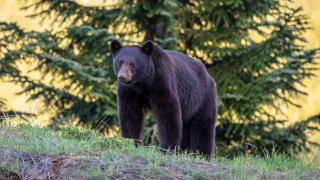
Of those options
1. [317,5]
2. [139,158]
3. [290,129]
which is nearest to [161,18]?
[290,129]

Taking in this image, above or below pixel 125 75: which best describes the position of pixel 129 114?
below

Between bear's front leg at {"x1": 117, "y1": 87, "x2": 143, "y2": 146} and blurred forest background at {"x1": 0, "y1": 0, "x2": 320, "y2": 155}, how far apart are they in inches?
183

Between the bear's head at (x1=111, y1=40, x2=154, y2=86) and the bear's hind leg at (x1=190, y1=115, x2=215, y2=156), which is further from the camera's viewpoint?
the bear's hind leg at (x1=190, y1=115, x2=215, y2=156)

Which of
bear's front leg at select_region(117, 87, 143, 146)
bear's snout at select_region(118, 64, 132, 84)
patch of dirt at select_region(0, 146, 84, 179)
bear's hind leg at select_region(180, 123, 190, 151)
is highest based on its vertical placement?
Result: bear's snout at select_region(118, 64, 132, 84)

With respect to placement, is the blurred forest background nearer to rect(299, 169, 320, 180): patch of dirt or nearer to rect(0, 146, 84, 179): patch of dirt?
rect(299, 169, 320, 180): patch of dirt

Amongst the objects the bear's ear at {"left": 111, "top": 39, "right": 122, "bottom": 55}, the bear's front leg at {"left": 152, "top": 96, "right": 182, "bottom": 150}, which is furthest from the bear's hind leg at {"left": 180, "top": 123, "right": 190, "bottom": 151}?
the bear's ear at {"left": 111, "top": 39, "right": 122, "bottom": 55}

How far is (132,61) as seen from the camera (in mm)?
7945

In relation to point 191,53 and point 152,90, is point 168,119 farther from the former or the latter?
point 191,53

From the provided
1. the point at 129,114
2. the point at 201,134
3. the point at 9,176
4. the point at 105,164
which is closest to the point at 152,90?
the point at 129,114

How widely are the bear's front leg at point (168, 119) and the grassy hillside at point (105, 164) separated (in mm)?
1275

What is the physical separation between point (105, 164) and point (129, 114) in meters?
2.35

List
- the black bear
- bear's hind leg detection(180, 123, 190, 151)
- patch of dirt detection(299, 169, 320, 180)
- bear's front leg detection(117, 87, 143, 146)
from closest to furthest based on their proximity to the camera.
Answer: patch of dirt detection(299, 169, 320, 180), the black bear, bear's front leg detection(117, 87, 143, 146), bear's hind leg detection(180, 123, 190, 151)

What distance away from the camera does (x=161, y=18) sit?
14.0m

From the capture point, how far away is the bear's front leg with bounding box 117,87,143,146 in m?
8.03
